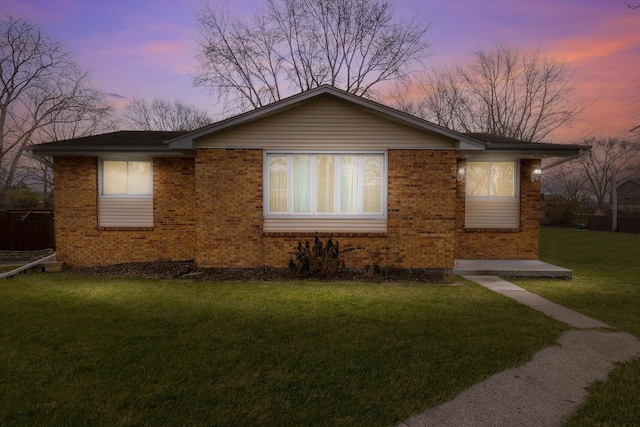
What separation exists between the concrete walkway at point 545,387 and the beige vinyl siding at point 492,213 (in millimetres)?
5635

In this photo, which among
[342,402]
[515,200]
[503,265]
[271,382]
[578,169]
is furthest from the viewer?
[578,169]

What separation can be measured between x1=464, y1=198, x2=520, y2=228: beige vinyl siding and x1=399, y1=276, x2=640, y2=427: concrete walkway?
5.64 metres

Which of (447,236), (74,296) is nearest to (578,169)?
(447,236)

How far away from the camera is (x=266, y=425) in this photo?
284 cm

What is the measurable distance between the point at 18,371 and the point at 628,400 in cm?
575

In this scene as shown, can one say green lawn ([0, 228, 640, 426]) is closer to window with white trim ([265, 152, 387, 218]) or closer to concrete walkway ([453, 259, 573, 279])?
concrete walkway ([453, 259, 573, 279])

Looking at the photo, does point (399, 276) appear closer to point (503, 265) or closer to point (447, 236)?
point (447, 236)

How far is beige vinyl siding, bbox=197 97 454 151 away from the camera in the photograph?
8.82m

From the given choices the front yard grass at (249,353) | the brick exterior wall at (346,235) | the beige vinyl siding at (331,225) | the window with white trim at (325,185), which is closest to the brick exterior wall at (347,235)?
the brick exterior wall at (346,235)

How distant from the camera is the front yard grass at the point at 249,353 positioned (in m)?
3.08

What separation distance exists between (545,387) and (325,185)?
248 inches

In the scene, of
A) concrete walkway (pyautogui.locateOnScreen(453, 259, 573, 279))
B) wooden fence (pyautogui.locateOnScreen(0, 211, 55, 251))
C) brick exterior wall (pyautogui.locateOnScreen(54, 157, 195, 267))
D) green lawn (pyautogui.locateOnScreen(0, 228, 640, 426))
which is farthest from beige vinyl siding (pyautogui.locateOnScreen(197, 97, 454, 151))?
wooden fence (pyautogui.locateOnScreen(0, 211, 55, 251))

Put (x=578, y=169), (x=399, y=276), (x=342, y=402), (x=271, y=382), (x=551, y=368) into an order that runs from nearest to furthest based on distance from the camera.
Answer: (x=342, y=402)
(x=271, y=382)
(x=551, y=368)
(x=399, y=276)
(x=578, y=169)

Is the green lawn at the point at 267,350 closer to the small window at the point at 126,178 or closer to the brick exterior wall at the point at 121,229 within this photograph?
the brick exterior wall at the point at 121,229
